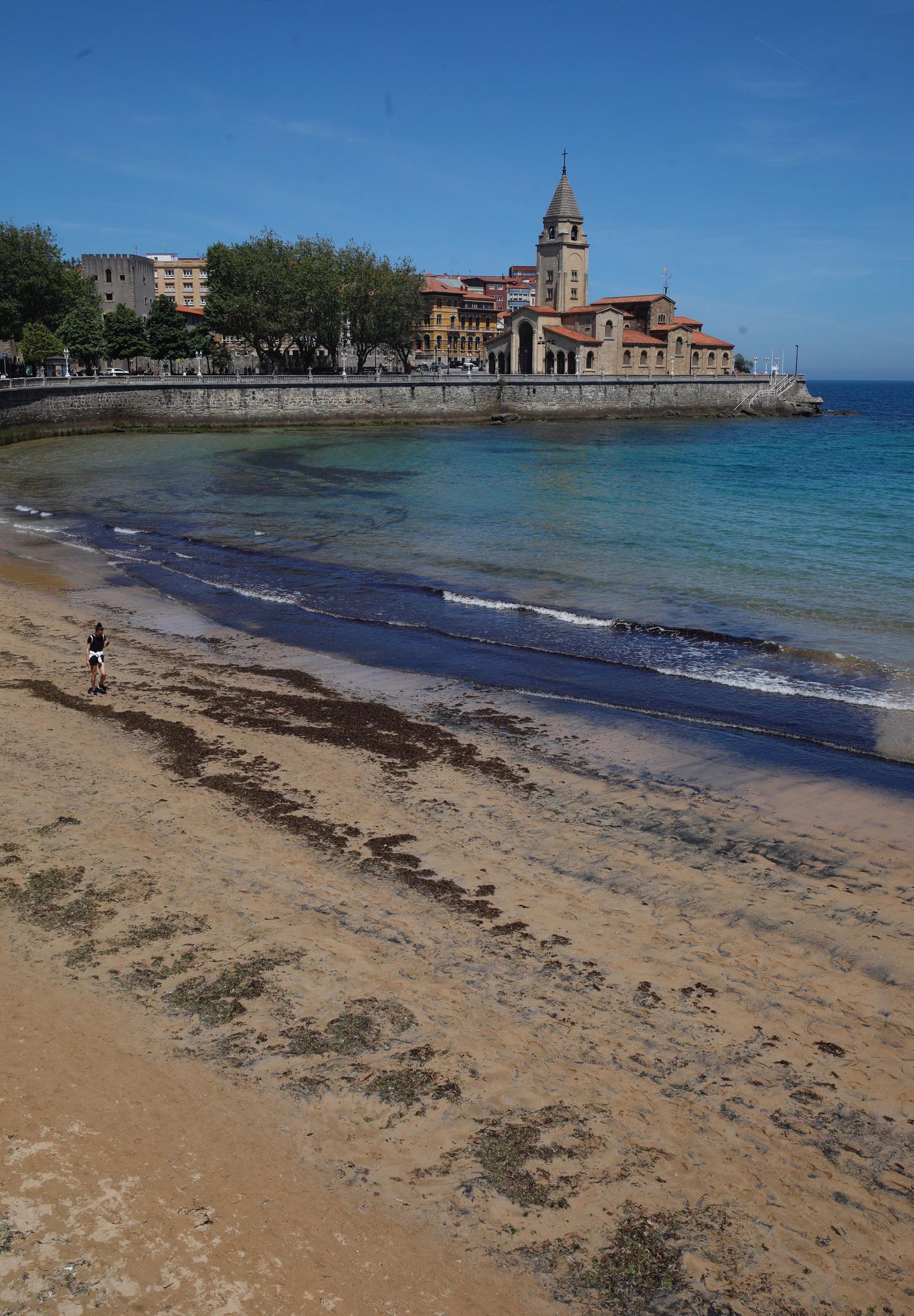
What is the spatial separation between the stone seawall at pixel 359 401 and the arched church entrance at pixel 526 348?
11.9 metres

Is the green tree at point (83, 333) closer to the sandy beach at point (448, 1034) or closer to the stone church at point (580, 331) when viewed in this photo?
the stone church at point (580, 331)

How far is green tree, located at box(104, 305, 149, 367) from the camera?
89.6 meters

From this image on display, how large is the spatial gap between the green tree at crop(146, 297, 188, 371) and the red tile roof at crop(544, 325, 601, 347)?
38360 mm

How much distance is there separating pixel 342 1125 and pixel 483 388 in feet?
293

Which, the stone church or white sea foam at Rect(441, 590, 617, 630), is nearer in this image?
white sea foam at Rect(441, 590, 617, 630)

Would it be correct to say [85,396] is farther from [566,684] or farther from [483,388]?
[566,684]

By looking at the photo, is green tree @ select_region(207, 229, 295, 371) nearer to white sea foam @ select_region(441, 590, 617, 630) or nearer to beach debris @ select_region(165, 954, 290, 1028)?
white sea foam @ select_region(441, 590, 617, 630)

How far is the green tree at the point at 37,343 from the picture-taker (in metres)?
75.3

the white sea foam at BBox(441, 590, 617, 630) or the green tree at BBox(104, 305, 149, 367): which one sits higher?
the green tree at BBox(104, 305, 149, 367)

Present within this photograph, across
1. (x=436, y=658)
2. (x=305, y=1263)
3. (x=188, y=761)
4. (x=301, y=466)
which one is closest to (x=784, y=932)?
(x=305, y=1263)

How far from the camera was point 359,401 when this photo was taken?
8294 cm

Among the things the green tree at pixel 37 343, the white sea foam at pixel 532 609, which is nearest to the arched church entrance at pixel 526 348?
the green tree at pixel 37 343

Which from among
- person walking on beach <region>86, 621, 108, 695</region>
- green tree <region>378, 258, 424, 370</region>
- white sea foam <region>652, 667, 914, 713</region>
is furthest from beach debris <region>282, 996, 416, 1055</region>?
green tree <region>378, 258, 424, 370</region>

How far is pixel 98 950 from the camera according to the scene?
8.08 meters
